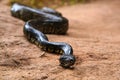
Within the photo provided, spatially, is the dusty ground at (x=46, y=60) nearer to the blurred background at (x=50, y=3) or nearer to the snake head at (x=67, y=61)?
the snake head at (x=67, y=61)

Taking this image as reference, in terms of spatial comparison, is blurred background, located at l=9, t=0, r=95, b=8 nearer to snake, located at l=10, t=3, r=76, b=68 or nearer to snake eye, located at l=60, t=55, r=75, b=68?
snake, located at l=10, t=3, r=76, b=68

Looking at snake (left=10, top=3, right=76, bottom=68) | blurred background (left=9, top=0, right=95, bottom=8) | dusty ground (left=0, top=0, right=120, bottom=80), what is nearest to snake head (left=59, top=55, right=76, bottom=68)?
snake (left=10, top=3, right=76, bottom=68)

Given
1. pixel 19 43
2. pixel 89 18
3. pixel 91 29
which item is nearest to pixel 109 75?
pixel 19 43

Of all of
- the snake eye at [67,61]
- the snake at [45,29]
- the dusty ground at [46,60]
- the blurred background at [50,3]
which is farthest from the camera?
the blurred background at [50,3]

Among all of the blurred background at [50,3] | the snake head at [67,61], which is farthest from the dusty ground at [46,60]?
the blurred background at [50,3]

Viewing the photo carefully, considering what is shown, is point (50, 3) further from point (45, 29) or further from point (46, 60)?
point (46, 60)

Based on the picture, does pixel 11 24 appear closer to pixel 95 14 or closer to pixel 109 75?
pixel 109 75

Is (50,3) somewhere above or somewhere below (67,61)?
below

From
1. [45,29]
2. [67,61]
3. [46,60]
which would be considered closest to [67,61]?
[67,61]
